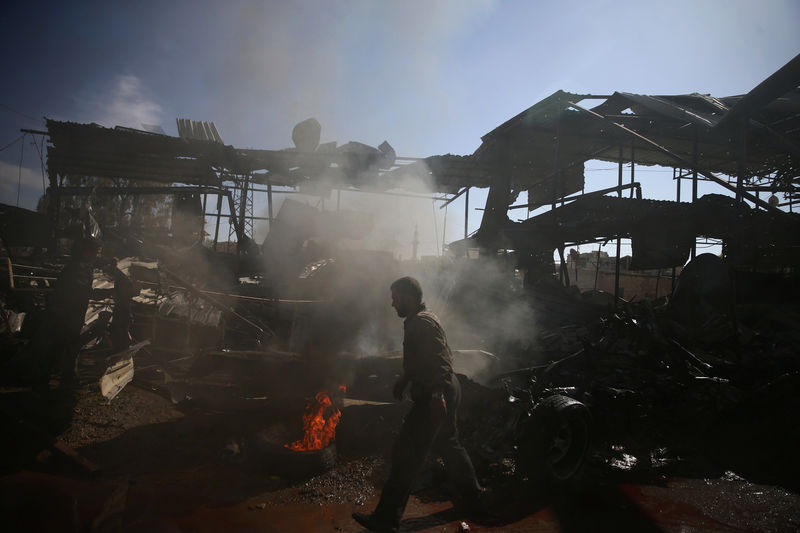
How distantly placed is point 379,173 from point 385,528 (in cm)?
1165

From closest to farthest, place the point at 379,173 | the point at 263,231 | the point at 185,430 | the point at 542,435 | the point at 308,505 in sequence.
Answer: the point at 308,505 < the point at 542,435 < the point at 185,430 < the point at 379,173 < the point at 263,231

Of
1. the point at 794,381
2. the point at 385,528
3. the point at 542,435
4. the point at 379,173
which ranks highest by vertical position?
the point at 379,173

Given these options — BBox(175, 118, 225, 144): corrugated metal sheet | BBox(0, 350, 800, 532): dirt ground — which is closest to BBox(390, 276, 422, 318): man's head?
BBox(0, 350, 800, 532): dirt ground

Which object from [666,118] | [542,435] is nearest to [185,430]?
[542,435]

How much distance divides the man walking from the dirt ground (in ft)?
1.21

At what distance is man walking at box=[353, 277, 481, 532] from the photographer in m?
2.90

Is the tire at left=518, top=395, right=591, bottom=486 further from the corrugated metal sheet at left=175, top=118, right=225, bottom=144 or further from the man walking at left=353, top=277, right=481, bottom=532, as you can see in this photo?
the corrugated metal sheet at left=175, top=118, right=225, bottom=144

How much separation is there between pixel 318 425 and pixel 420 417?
2.02 meters

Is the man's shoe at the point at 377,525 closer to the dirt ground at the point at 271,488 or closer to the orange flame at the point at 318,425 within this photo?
the dirt ground at the point at 271,488

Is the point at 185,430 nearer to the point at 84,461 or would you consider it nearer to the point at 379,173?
the point at 84,461

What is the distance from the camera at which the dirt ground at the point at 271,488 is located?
3.11 m

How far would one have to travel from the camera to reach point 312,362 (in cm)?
568

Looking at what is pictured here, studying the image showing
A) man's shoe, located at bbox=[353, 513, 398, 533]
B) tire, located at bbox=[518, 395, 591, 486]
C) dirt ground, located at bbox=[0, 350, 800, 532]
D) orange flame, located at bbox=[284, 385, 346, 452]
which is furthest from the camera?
orange flame, located at bbox=[284, 385, 346, 452]

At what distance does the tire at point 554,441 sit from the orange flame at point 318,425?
2.34 meters
